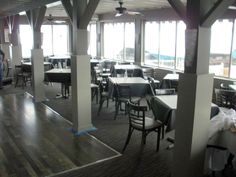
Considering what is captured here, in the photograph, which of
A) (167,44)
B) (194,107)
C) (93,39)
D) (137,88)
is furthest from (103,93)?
(93,39)

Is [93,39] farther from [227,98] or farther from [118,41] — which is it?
[227,98]

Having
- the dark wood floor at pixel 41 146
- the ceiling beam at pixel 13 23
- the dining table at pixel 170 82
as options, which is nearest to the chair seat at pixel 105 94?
the dark wood floor at pixel 41 146

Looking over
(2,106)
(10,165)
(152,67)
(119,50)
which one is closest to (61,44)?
(119,50)

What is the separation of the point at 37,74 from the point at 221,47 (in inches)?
212

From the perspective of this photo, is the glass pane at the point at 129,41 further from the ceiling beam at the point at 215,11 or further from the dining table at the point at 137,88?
the ceiling beam at the point at 215,11

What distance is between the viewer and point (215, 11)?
275 cm

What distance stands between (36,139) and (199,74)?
3.32 metres

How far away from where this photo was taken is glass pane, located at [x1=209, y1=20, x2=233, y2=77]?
24.4 feet

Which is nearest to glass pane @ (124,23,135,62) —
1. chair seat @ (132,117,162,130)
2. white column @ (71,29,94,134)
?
white column @ (71,29,94,134)

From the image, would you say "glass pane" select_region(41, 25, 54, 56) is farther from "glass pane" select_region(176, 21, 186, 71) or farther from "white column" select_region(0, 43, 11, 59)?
"glass pane" select_region(176, 21, 186, 71)

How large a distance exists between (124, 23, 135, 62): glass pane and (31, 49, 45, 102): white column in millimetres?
4570

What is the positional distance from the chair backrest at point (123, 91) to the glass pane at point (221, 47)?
320 centimetres

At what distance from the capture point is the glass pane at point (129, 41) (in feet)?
36.3

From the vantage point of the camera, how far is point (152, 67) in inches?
384
